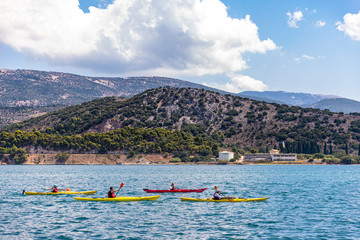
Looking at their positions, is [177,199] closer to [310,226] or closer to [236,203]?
[236,203]

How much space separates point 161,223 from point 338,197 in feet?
118

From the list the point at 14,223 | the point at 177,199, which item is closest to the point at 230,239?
the point at 14,223

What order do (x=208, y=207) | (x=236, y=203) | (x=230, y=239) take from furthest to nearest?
(x=236, y=203), (x=208, y=207), (x=230, y=239)

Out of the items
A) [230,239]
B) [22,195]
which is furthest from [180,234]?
[22,195]

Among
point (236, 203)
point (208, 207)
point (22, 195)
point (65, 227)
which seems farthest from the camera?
point (22, 195)

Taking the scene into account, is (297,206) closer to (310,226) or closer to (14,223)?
(310,226)

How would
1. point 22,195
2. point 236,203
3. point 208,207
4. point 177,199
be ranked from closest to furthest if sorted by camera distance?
point 208,207 → point 236,203 → point 177,199 → point 22,195

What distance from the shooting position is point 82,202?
2402 inches

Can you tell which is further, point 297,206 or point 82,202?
point 82,202

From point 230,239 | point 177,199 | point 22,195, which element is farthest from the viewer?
point 22,195

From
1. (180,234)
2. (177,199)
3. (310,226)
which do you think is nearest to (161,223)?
(180,234)

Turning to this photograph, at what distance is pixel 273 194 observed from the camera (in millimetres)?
71188

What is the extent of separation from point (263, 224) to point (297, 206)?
49.0 ft

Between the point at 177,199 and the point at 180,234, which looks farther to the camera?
the point at 177,199
